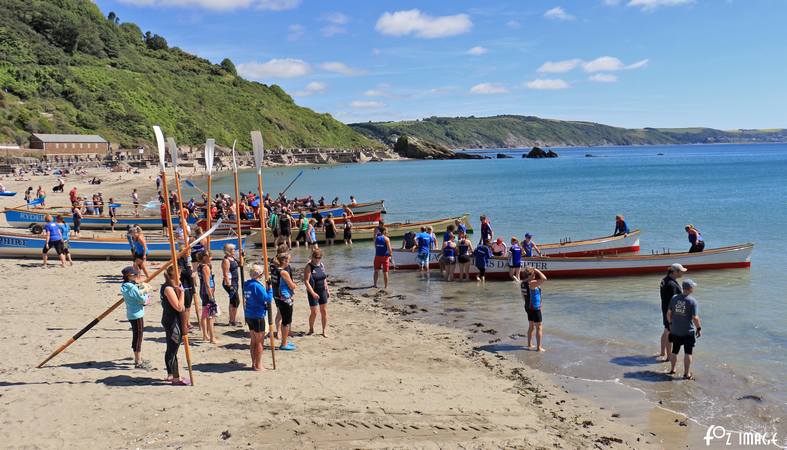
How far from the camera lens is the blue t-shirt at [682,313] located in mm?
8711

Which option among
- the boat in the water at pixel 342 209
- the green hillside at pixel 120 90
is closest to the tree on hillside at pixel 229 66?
the green hillside at pixel 120 90


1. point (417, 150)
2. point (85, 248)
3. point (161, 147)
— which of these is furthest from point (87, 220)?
point (417, 150)

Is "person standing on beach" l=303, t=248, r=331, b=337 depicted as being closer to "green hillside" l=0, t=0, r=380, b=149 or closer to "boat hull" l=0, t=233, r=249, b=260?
"boat hull" l=0, t=233, r=249, b=260

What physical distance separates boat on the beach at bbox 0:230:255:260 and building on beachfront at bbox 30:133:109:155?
5576 centimetres

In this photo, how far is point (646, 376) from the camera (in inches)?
373

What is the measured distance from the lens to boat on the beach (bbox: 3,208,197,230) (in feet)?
88.6

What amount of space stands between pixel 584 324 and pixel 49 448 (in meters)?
10.2

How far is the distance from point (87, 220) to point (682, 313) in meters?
26.5

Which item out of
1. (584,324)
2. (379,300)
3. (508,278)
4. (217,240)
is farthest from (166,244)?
(584,324)

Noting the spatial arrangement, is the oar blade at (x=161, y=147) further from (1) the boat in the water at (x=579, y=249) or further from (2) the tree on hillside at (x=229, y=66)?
(2) the tree on hillside at (x=229, y=66)

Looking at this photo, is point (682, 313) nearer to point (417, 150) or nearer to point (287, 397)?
point (287, 397)

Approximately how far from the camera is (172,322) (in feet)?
25.7

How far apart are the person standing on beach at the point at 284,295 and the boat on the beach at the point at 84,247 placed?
9.75 meters

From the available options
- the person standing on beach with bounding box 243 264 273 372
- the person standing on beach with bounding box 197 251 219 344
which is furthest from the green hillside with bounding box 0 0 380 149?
the person standing on beach with bounding box 243 264 273 372
